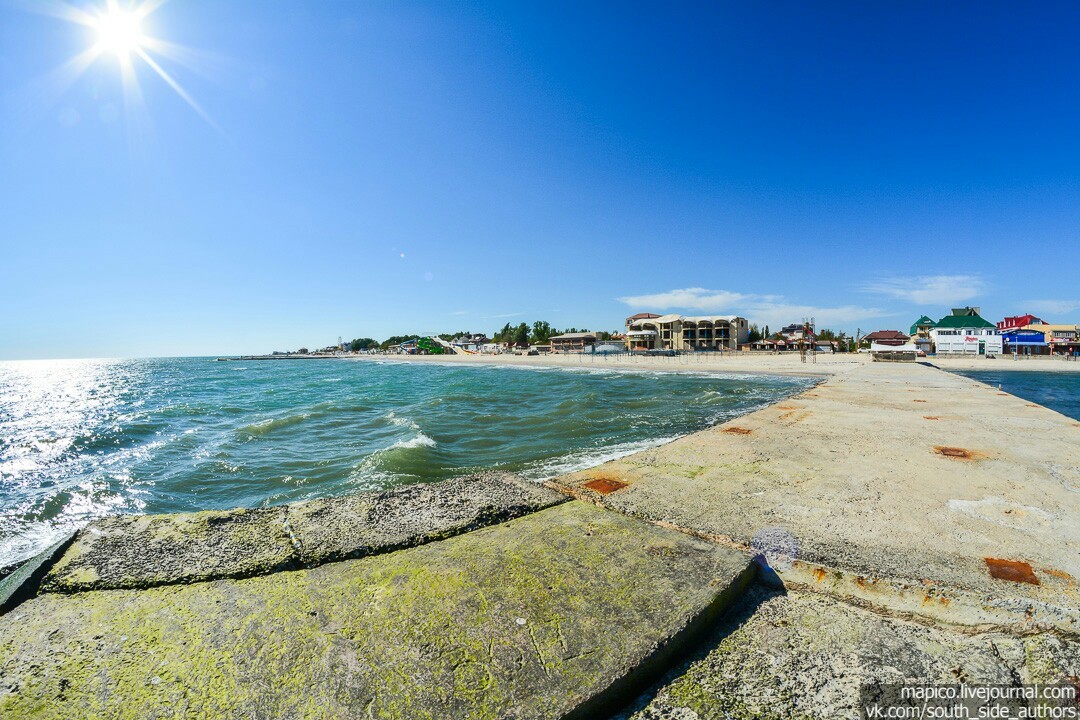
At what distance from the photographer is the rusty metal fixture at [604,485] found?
2.97 metres

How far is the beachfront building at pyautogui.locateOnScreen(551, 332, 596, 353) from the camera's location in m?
89.9

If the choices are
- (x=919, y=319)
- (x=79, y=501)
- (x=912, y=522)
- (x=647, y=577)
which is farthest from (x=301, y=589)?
(x=919, y=319)

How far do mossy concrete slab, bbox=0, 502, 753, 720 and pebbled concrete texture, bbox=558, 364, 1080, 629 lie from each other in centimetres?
68

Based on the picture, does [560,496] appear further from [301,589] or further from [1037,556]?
[1037,556]

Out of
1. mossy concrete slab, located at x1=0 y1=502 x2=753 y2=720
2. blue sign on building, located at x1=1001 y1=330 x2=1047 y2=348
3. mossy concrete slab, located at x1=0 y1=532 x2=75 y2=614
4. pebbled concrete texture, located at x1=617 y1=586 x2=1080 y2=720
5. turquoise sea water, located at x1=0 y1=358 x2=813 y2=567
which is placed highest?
blue sign on building, located at x1=1001 y1=330 x2=1047 y2=348

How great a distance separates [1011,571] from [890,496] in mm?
1033

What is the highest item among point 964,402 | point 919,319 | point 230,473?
point 919,319

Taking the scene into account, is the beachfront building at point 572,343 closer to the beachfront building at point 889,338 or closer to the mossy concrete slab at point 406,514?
the beachfront building at point 889,338

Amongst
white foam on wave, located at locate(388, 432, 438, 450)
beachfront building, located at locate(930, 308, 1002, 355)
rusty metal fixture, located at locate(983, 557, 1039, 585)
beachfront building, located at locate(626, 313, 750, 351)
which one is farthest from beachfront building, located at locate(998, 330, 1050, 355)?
rusty metal fixture, located at locate(983, 557, 1039, 585)

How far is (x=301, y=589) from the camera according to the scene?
1.78 m

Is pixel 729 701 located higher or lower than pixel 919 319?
lower

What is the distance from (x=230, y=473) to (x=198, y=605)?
7191 mm

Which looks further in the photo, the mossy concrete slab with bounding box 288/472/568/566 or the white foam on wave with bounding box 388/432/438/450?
the white foam on wave with bounding box 388/432/438/450

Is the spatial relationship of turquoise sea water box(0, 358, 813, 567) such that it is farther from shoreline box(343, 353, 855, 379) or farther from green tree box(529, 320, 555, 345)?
green tree box(529, 320, 555, 345)
